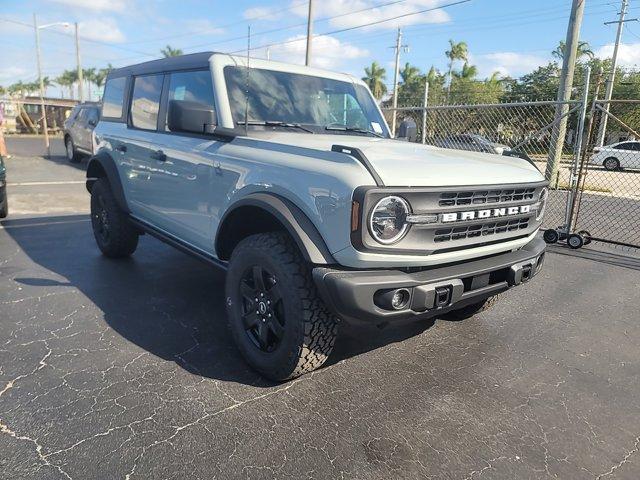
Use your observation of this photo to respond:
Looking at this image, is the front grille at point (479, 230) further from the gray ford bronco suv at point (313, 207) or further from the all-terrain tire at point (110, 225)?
the all-terrain tire at point (110, 225)

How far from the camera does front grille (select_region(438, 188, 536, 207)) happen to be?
258cm

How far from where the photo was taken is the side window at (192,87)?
3566 mm

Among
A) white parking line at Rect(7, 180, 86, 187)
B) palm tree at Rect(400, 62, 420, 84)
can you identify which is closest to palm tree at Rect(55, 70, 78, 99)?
palm tree at Rect(400, 62, 420, 84)

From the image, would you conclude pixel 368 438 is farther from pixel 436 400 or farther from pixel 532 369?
pixel 532 369

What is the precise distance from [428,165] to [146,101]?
3049 mm

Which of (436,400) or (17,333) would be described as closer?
(436,400)

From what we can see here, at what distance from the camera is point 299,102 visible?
3746 mm

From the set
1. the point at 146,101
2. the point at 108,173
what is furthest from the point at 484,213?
the point at 108,173

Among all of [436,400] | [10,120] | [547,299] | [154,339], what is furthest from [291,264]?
[10,120]

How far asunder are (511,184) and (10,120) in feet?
146

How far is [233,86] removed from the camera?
11.5 feet

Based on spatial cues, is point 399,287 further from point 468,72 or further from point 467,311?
point 468,72

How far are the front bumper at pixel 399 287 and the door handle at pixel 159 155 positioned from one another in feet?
6.96

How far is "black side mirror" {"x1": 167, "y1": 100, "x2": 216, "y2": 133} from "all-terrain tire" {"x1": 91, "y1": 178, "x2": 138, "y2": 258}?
210 cm
